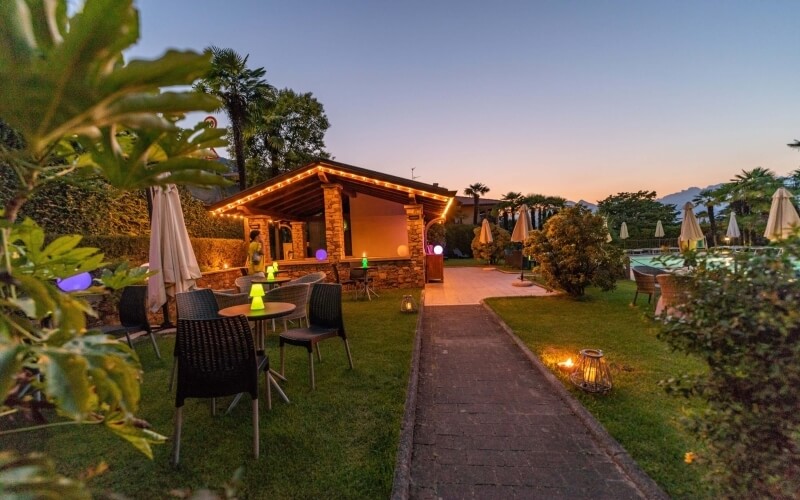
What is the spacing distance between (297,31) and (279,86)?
11669 mm

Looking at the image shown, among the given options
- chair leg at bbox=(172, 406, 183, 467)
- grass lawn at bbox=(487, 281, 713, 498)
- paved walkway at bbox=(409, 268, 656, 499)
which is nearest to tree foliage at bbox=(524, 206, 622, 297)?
grass lawn at bbox=(487, 281, 713, 498)

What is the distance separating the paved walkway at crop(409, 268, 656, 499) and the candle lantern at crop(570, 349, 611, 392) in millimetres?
325

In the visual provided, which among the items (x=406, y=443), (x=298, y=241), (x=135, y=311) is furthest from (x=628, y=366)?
(x=298, y=241)

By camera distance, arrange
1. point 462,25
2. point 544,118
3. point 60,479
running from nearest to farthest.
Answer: point 60,479, point 462,25, point 544,118

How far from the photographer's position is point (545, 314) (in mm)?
6926

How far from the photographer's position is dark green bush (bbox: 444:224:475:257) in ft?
90.7

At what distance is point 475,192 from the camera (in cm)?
3341

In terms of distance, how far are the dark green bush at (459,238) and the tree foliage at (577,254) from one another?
19085 mm

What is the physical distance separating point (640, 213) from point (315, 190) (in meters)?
36.3

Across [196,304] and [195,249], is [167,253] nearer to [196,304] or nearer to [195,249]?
[196,304]

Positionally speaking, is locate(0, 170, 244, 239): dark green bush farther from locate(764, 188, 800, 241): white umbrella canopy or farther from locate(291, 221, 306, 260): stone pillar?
locate(764, 188, 800, 241): white umbrella canopy

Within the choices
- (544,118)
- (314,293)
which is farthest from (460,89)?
(314,293)

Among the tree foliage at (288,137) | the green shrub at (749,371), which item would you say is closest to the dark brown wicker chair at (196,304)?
the green shrub at (749,371)

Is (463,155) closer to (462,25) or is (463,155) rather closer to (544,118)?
(544,118)
